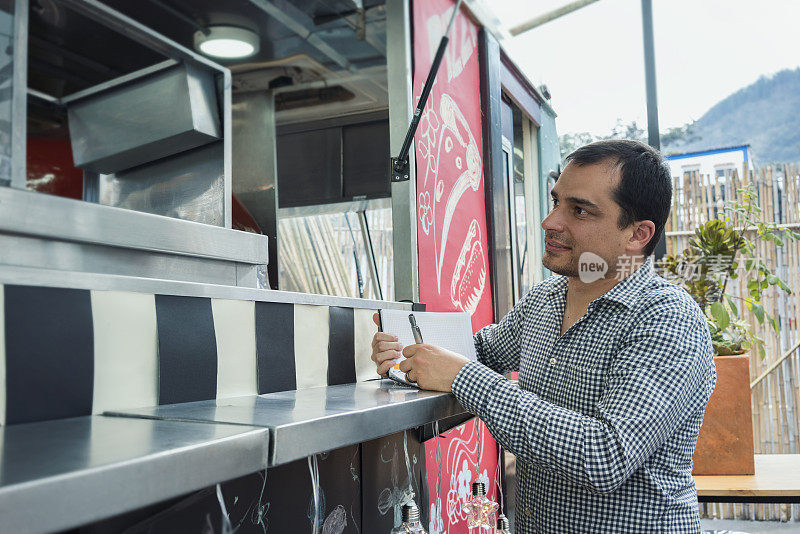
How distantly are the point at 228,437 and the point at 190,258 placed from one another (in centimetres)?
66

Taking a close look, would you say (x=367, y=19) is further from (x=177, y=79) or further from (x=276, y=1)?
(x=177, y=79)

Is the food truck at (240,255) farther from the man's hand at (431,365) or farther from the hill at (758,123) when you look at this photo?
the hill at (758,123)

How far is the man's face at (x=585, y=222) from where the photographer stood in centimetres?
161

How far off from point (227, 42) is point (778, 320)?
167 inches

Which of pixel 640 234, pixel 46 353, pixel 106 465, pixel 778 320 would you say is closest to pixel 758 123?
pixel 778 320

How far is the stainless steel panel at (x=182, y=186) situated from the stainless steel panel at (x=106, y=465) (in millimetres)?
981

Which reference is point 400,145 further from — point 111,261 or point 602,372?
point 111,261

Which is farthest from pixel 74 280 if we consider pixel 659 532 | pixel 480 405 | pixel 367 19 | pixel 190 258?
pixel 367 19

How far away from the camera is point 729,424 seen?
2740 millimetres

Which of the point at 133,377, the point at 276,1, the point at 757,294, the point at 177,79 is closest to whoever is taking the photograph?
the point at 133,377

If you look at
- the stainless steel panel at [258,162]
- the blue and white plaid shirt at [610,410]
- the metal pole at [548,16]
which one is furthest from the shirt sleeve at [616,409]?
the metal pole at [548,16]

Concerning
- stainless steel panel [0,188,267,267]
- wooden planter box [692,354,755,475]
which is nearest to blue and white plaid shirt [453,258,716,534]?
stainless steel panel [0,188,267,267]

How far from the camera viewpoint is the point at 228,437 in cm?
66

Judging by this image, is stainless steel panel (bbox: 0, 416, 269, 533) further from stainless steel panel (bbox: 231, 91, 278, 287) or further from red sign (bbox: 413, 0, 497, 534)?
stainless steel panel (bbox: 231, 91, 278, 287)
